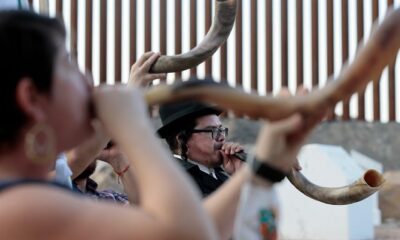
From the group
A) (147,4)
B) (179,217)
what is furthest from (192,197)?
(147,4)

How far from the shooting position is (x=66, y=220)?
1.26 meters

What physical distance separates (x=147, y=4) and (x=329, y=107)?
8.08 meters

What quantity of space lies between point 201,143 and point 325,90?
2.52 metres

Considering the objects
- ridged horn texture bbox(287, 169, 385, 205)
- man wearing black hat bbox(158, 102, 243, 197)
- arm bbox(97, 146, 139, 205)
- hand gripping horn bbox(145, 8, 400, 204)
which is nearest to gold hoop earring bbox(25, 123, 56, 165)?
hand gripping horn bbox(145, 8, 400, 204)

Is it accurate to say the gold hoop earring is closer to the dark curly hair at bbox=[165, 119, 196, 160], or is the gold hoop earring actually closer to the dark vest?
the dark vest

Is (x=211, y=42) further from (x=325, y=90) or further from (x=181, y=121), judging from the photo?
(x=181, y=121)

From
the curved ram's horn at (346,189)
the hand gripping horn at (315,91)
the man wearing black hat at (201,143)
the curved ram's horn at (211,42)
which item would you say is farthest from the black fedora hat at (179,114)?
the hand gripping horn at (315,91)

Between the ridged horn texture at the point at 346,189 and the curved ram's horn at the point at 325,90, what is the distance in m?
1.17

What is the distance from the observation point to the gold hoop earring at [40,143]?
134cm

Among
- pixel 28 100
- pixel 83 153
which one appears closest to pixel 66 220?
pixel 28 100

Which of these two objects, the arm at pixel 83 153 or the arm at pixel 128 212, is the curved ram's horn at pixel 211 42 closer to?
the arm at pixel 83 153

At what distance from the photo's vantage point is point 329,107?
134cm

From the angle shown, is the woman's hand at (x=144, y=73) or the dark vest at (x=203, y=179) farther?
the dark vest at (x=203, y=179)

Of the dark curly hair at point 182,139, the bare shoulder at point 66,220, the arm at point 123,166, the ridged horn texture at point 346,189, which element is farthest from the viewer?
the dark curly hair at point 182,139
